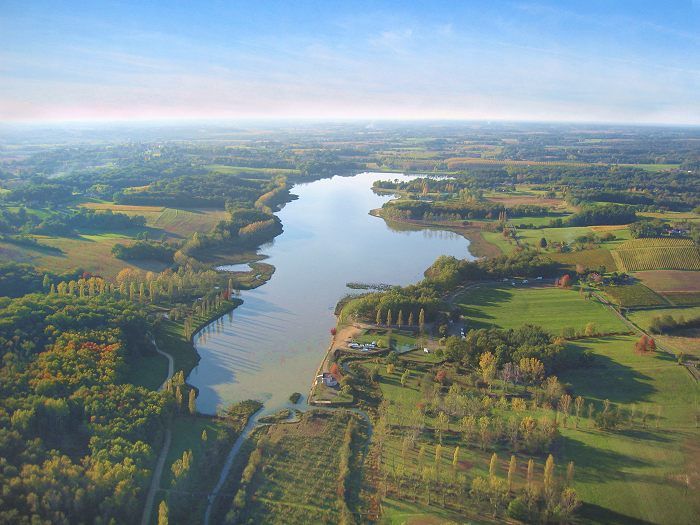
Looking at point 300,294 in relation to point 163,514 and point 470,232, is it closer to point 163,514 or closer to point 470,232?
point 163,514

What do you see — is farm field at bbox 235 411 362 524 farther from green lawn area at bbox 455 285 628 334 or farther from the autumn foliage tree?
the autumn foliage tree

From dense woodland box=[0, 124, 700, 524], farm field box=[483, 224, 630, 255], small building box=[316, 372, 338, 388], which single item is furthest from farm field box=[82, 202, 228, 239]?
small building box=[316, 372, 338, 388]

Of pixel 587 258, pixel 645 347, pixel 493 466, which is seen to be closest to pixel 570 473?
pixel 493 466

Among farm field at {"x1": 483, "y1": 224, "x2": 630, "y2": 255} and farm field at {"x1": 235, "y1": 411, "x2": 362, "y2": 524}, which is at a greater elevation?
farm field at {"x1": 483, "y1": 224, "x2": 630, "y2": 255}

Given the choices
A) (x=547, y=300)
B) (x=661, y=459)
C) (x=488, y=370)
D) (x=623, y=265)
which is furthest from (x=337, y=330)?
(x=623, y=265)

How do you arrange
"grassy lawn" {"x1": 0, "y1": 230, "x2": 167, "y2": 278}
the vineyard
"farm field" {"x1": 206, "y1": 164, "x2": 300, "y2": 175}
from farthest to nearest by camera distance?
"farm field" {"x1": 206, "y1": 164, "x2": 300, "y2": 175} < "grassy lawn" {"x1": 0, "y1": 230, "x2": 167, "y2": 278} < the vineyard
